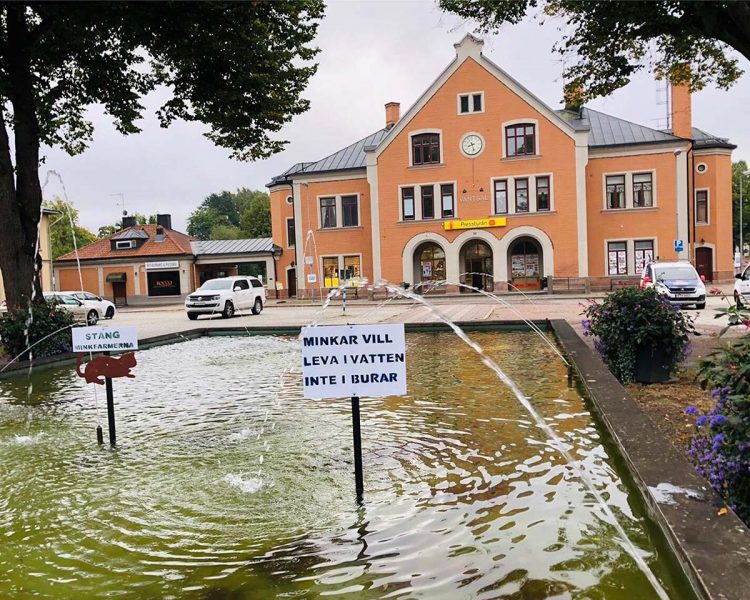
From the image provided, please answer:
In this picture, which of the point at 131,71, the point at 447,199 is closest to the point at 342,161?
the point at 447,199

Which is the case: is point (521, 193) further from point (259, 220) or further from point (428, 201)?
point (259, 220)

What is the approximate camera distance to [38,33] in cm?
1397

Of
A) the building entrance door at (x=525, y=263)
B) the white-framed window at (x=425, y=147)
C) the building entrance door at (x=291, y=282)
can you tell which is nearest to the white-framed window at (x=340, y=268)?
the building entrance door at (x=291, y=282)

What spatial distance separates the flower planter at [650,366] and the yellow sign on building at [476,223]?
107 feet

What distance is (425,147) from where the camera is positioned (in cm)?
4166

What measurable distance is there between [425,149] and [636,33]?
30.1m

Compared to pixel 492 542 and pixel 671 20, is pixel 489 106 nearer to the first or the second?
pixel 671 20

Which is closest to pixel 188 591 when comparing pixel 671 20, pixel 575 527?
pixel 575 527

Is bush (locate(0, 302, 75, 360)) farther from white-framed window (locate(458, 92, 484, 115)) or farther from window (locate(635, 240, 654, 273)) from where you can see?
window (locate(635, 240, 654, 273))

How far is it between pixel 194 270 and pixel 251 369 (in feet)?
146

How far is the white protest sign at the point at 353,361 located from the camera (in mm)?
4270

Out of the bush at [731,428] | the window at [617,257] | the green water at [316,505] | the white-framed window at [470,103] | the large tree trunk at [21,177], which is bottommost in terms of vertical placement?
the green water at [316,505]

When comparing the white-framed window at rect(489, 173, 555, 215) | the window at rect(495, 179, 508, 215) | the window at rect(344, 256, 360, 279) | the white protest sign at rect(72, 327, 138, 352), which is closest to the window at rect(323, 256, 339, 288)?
the window at rect(344, 256, 360, 279)

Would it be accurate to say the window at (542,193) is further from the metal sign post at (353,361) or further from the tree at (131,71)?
the metal sign post at (353,361)
